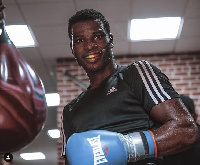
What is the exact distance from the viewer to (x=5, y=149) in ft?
3.54

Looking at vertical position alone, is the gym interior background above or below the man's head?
above

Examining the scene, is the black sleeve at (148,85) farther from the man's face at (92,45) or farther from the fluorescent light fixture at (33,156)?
the fluorescent light fixture at (33,156)

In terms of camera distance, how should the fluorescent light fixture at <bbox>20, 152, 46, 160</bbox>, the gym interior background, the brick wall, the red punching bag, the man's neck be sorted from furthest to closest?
the fluorescent light fixture at <bbox>20, 152, 46, 160</bbox>
the brick wall
the gym interior background
the man's neck
the red punching bag

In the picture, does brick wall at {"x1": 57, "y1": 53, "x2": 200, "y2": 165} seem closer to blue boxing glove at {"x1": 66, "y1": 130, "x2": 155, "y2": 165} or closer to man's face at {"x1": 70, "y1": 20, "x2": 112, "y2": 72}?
man's face at {"x1": 70, "y1": 20, "x2": 112, "y2": 72}

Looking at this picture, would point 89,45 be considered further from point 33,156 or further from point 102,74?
point 33,156

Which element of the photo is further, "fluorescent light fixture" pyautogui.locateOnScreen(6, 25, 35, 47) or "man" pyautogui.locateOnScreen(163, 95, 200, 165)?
"fluorescent light fixture" pyautogui.locateOnScreen(6, 25, 35, 47)

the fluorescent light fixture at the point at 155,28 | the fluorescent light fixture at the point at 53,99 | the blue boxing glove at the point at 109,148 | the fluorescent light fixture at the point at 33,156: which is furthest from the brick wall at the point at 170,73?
the fluorescent light fixture at the point at 33,156

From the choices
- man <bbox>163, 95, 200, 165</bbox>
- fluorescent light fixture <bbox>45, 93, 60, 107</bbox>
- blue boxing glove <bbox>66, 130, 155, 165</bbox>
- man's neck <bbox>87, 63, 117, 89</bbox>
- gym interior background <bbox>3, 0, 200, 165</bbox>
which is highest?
gym interior background <bbox>3, 0, 200, 165</bbox>

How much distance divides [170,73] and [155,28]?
0.82 m

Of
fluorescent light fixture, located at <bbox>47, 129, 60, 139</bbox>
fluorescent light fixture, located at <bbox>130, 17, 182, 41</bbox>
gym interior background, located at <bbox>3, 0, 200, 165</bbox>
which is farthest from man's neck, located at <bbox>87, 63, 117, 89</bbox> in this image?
fluorescent light fixture, located at <bbox>47, 129, 60, 139</bbox>

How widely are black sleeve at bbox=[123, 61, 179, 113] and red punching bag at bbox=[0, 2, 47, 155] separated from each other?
1.41 ft

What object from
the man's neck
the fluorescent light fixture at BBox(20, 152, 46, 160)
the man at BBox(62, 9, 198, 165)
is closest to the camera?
the man at BBox(62, 9, 198, 165)

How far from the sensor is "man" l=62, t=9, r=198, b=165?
1.16 meters

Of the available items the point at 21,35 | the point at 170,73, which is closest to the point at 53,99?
the point at 21,35
